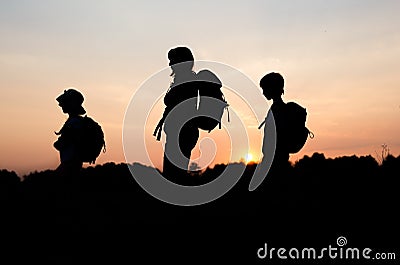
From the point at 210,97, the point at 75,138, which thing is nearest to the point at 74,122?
the point at 75,138

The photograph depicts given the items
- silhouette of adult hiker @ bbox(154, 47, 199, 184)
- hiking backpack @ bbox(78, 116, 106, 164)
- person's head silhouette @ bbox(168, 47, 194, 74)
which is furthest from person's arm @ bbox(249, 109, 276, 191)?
hiking backpack @ bbox(78, 116, 106, 164)

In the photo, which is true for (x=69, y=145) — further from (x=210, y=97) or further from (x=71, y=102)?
(x=210, y=97)

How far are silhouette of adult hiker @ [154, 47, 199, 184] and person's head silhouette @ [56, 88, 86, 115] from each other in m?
1.65

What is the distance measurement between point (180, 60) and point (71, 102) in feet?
6.98

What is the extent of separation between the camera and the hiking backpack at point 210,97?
29.0ft

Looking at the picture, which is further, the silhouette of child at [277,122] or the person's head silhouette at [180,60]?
the person's head silhouette at [180,60]

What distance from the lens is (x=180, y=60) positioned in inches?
355

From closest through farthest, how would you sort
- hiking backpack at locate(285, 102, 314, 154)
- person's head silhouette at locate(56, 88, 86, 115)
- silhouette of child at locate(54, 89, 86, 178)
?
hiking backpack at locate(285, 102, 314, 154) < silhouette of child at locate(54, 89, 86, 178) < person's head silhouette at locate(56, 88, 86, 115)

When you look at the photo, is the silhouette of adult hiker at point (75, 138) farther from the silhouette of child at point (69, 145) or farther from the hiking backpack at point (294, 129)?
the hiking backpack at point (294, 129)

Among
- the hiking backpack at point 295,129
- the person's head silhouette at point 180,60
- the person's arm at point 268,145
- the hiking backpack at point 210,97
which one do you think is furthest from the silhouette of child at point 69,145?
the hiking backpack at point 295,129

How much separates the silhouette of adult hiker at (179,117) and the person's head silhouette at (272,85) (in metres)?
1.13

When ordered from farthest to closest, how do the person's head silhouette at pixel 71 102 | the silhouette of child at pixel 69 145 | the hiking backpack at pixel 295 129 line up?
the person's head silhouette at pixel 71 102
the silhouette of child at pixel 69 145
the hiking backpack at pixel 295 129

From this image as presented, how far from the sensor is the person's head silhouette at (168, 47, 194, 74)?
354 inches

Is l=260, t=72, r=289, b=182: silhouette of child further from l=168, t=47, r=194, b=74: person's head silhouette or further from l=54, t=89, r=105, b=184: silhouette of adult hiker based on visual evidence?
l=54, t=89, r=105, b=184: silhouette of adult hiker
